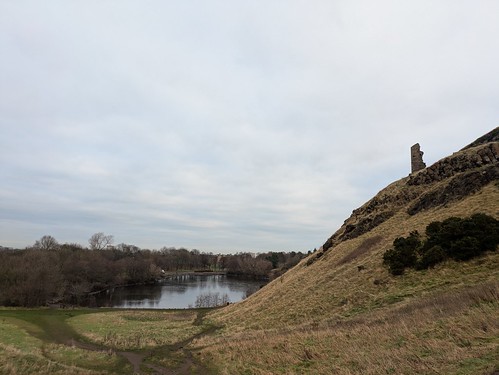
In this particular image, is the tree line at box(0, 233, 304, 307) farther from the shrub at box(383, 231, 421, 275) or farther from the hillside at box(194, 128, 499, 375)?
the shrub at box(383, 231, 421, 275)

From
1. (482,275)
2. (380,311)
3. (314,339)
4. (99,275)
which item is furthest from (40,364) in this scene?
(99,275)

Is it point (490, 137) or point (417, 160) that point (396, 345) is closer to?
point (417, 160)

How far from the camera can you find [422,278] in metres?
21.4

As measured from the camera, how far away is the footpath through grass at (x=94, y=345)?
1805 cm

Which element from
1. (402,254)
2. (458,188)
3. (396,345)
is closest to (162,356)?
(396,345)

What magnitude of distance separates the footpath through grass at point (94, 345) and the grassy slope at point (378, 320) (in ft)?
8.78

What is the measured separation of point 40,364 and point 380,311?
18584 millimetres

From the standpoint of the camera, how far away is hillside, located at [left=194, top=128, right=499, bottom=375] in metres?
11.2

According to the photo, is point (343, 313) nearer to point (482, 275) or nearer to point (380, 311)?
point (380, 311)

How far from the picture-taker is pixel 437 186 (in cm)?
3403

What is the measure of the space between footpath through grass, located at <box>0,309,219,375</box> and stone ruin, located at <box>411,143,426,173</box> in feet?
119

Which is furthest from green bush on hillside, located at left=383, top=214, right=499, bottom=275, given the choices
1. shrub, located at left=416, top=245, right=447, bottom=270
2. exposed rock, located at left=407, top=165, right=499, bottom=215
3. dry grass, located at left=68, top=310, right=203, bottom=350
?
dry grass, located at left=68, top=310, right=203, bottom=350

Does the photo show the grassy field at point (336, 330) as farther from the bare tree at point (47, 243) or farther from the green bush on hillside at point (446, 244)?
the bare tree at point (47, 243)

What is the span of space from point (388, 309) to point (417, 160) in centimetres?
3566
